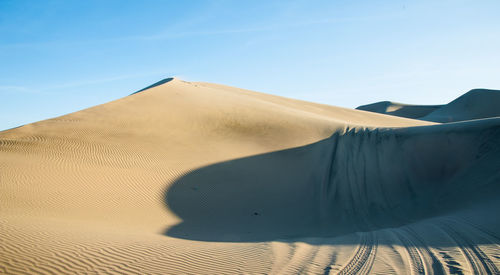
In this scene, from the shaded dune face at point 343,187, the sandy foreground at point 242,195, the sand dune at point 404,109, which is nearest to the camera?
the sandy foreground at point 242,195

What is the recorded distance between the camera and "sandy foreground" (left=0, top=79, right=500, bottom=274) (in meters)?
5.33

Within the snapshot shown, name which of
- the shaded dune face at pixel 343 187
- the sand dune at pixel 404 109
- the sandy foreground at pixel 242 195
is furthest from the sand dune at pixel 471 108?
the sandy foreground at pixel 242 195

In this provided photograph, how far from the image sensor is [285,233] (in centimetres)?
848

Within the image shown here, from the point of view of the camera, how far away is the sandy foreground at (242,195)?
17.5 feet

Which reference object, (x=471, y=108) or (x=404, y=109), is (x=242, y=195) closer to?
(x=471, y=108)

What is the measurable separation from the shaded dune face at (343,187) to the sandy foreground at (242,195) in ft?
0.18

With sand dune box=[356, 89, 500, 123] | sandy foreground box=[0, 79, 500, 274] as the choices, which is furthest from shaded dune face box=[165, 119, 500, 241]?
sand dune box=[356, 89, 500, 123]

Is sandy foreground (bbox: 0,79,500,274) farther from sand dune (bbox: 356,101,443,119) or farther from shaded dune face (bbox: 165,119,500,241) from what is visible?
sand dune (bbox: 356,101,443,119)

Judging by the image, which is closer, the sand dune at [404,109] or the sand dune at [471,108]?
the sand dune at [471,108]

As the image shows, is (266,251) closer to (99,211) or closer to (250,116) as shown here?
(99,211)

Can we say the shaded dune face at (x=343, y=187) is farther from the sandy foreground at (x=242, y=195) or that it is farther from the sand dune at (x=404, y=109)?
the sand dune at (x=404, y=109)

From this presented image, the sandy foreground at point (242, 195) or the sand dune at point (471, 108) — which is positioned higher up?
the sand dune at point (471, 108)

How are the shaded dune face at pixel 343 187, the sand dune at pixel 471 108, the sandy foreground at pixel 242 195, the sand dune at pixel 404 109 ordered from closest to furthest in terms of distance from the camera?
1. the sandy foreground at pixel 242 195
2. the shaded dune face at pixel 343 187
3. the sand dune at pixel 471 108
4. the sand dune at pixel 404 109

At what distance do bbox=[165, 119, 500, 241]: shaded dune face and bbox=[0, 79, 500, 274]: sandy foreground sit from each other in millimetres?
56
